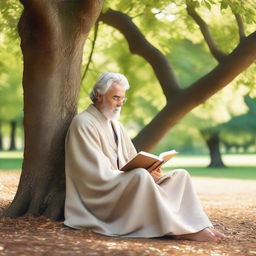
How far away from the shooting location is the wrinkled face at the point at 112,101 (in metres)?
6.93

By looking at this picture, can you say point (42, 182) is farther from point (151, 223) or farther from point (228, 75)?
point (228, 75)

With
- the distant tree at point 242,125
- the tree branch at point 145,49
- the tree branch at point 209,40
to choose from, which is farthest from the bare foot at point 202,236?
the distant tree at point 242,125

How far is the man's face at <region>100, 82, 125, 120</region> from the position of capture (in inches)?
273

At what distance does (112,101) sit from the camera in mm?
6957

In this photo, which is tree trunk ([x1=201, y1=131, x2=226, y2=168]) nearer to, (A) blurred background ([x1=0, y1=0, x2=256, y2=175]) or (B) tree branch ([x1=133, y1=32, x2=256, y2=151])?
(A) blurred background ([x1=0, y1=0, x2=256, y2=175])

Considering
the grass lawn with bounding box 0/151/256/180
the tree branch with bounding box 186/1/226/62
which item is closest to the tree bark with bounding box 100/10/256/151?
the tree branch with bounding box 186/1/226/62

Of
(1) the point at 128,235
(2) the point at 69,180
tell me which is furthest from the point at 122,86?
(1) the point at 128,235

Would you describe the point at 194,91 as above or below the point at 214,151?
above

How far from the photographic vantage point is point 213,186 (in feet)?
59.8

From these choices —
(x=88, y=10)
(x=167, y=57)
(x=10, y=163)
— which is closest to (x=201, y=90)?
(x=88, y=10)

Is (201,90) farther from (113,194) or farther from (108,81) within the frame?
(113,194)

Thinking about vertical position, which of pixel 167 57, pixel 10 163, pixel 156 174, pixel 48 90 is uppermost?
pixel 167 57

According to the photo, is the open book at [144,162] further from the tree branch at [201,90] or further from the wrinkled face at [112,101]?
the tree branch at [201,90]

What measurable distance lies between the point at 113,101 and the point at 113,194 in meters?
1.06
